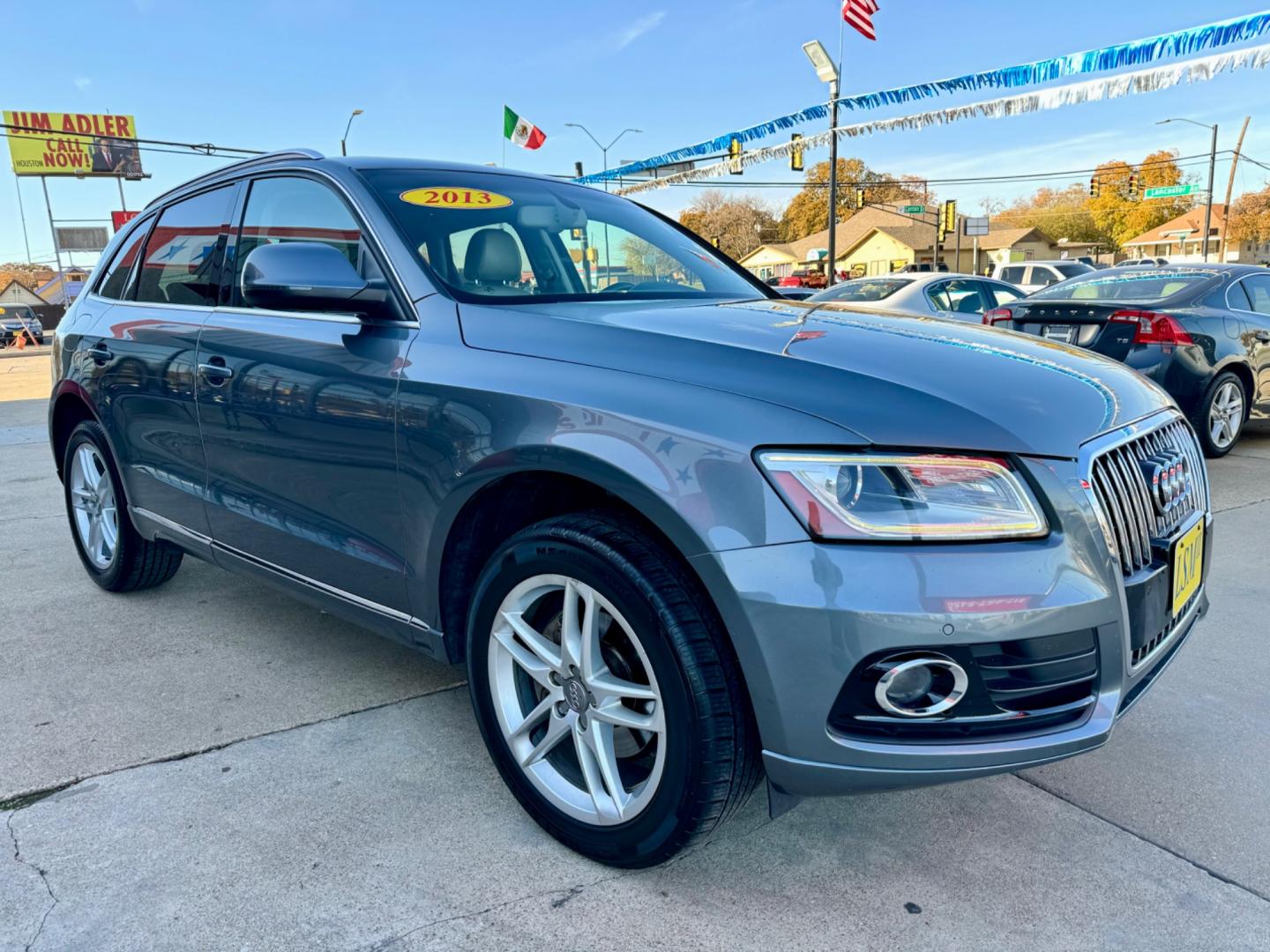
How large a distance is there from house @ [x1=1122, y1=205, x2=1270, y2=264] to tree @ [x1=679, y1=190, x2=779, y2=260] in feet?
110

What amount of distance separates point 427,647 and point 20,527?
13.9 feet

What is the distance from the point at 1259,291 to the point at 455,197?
6.99m

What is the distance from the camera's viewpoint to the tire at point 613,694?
68.3 inches

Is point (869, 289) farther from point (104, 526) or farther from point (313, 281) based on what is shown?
point (313, 281)

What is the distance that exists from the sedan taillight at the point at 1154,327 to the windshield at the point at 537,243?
4266mm

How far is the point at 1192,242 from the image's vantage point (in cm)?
7681

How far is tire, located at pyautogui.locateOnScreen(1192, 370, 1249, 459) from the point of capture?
6453 millimetres

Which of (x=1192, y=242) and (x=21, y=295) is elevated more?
(x=21, y=295)

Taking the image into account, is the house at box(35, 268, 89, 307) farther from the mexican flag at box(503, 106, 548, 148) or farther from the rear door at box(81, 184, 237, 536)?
the rear door at box(81, 184, 237, 536)

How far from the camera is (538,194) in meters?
3.03

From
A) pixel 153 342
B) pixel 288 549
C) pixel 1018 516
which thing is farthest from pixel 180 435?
pixel 1018 516

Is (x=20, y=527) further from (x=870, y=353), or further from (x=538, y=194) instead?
(x=870, y=353)

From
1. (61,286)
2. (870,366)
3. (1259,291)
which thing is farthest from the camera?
(61,286)

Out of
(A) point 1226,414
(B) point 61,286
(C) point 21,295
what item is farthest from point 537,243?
(C) point 21,295
